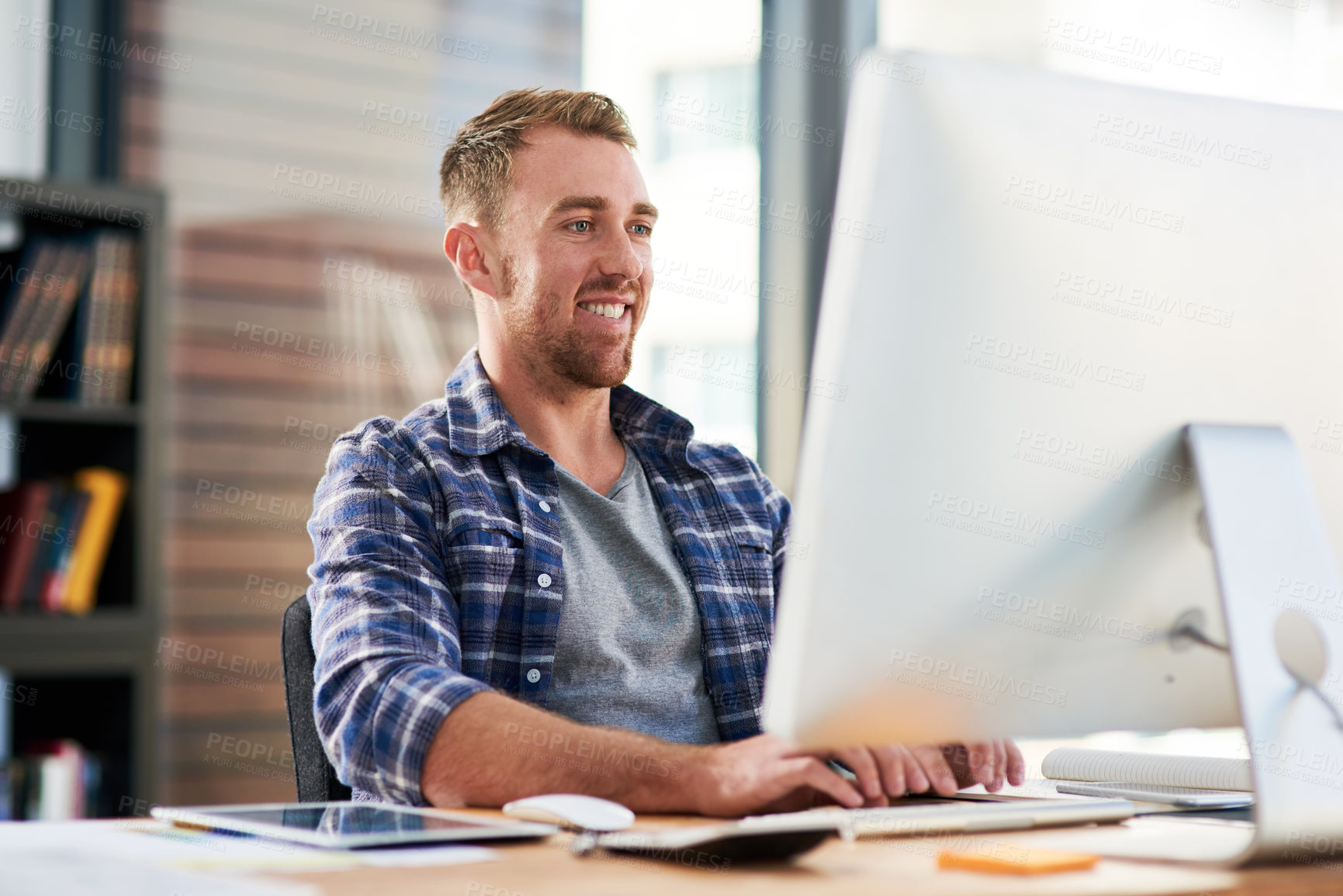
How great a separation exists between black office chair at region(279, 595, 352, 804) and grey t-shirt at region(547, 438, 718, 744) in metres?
0.27

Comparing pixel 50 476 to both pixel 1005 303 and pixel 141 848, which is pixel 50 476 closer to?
pixel 141 848

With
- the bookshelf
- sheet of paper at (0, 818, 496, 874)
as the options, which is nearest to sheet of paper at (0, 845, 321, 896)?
sheet of paper at (0, 818, 496, 874)

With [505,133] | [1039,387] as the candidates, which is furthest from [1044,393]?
[505,133]

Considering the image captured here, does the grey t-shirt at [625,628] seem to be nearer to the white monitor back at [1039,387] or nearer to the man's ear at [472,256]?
the man's ear at [472,256]

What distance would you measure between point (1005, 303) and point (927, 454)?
0.10 m

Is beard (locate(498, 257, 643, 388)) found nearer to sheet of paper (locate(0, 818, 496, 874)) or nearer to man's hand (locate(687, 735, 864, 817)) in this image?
man's hand (locate(687, 735, 864, 817))

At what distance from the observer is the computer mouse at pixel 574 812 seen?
0.88 metres

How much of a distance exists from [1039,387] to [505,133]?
3.99 feet

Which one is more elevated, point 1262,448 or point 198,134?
point 198,134

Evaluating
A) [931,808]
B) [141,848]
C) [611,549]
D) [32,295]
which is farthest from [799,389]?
[141,848]

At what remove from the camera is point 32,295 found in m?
2.68

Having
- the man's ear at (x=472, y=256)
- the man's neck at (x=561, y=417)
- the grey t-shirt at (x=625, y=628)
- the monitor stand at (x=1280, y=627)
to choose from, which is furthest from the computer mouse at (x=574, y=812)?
the man's ear at (x=472, y=256)

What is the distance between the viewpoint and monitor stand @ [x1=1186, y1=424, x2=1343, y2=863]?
2.69ft

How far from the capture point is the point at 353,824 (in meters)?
0.93
